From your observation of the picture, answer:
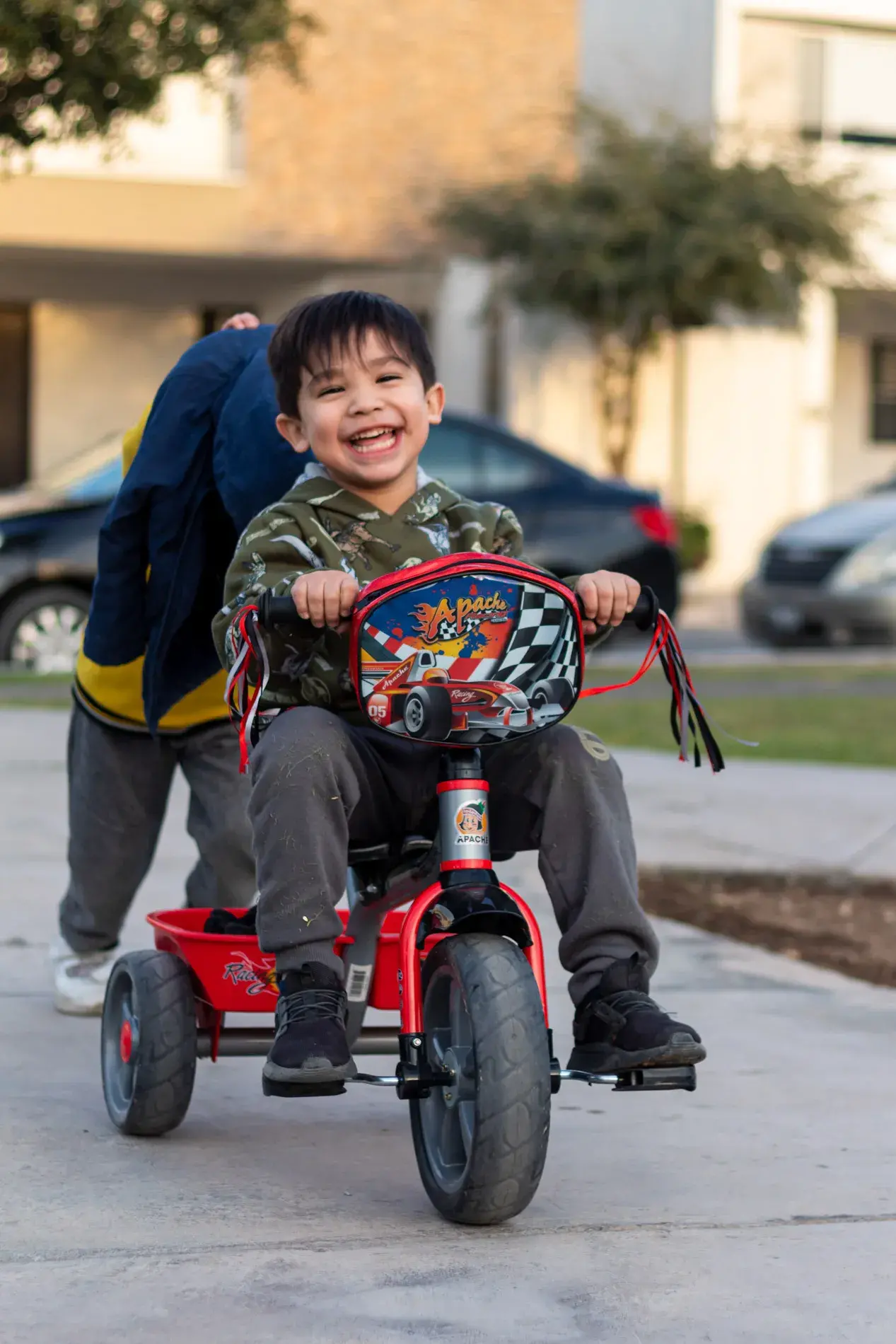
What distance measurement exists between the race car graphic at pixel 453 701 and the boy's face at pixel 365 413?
40 centimetres

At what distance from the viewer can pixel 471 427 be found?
1345 centimetres

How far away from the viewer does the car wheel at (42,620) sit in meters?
12.3

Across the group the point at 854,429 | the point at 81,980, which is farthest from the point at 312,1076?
the point at 854,429

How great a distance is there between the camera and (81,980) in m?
4.53

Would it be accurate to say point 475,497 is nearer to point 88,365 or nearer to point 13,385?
point 88,365

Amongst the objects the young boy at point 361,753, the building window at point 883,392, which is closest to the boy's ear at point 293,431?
the young boy at point 361,753

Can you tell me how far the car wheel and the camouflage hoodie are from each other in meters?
8.94

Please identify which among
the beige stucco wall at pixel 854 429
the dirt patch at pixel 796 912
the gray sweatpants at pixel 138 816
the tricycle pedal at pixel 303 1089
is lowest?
the dirt patch at pixel 796 912

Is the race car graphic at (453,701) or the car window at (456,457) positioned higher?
the car window at (456,457)

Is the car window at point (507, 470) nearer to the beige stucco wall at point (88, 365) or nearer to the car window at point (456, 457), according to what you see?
the car window at point (456, 457)

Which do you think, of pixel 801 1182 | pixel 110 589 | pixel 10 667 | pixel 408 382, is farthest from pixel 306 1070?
pixel 10 667

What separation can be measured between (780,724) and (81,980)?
5923 millimetres

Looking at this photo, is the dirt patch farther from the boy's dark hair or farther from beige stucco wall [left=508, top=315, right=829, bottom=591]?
beige stucco wall [left=508, top=315, right=829, bottom=591]

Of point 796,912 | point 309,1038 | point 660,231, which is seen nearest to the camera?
point 309,1038
